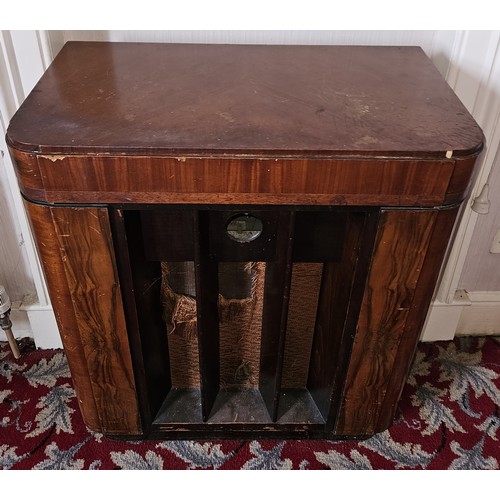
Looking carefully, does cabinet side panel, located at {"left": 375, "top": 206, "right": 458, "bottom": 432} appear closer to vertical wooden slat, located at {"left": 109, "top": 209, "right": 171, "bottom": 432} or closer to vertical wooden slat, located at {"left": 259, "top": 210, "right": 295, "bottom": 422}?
vertical wooden slat, located at {"left": 259, "top": 210, "right": 295, "bottom": 422}

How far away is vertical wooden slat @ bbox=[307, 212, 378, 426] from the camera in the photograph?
2.81 feet

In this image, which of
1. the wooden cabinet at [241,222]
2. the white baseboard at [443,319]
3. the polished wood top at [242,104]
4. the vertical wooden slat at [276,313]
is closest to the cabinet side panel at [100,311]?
the wooden cabinet at [241,222]

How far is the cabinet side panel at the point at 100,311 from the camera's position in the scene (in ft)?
2.66

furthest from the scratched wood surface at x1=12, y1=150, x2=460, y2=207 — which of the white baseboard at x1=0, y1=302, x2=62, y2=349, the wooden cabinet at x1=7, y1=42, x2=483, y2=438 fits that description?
the white baseboard at x1=0, y1=302, x2=62, y2=349

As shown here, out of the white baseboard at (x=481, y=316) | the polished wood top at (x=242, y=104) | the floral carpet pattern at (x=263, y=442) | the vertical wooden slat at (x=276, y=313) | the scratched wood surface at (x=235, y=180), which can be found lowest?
the floral carpet pattern at (x=263, y=442)

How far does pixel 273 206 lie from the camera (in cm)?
80

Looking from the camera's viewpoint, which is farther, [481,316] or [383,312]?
[481,316]

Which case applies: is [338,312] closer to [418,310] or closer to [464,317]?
[418,310]

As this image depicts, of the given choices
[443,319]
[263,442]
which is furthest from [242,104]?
[443,319]

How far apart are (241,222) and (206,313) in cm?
18

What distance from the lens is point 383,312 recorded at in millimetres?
922

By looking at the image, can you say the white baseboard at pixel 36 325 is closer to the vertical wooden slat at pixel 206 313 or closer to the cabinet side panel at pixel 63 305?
the cabinet side panel at pixel 63 305
